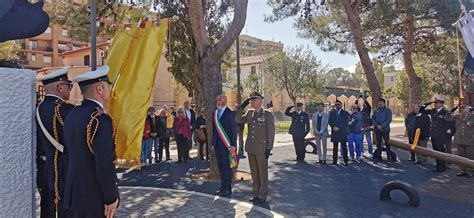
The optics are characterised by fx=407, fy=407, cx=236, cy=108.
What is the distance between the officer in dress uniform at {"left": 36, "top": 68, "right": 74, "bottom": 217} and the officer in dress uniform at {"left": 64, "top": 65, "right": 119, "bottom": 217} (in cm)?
60

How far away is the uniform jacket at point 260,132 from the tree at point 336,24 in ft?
25.0

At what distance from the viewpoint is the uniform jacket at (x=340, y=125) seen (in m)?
11.2

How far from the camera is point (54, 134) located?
3.78 m

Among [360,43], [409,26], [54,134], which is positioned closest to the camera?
[54,134]

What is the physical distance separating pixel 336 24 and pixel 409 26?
3.16 metres

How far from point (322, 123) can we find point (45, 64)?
47.2m

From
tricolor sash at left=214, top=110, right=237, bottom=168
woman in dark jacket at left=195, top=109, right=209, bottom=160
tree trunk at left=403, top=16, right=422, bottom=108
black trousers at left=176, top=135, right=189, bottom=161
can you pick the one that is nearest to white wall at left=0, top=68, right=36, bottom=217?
tricolor sash at left=214, top=110, right=237, bottom=168

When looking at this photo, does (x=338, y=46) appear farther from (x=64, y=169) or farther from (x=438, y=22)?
(x=64, y=169)

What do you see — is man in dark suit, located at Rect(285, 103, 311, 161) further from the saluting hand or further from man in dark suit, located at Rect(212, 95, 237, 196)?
the saluting hand

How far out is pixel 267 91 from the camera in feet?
145

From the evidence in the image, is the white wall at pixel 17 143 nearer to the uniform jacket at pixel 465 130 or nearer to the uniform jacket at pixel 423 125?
the uniform jacket at pixel 465 130

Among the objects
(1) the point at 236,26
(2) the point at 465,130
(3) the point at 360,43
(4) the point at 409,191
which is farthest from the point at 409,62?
(4) the point at 409,191

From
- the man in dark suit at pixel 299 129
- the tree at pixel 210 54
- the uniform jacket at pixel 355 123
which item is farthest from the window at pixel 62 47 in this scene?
the tree at pixel 210 54

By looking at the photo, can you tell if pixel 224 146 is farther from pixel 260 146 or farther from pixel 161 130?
pixel 161 130
